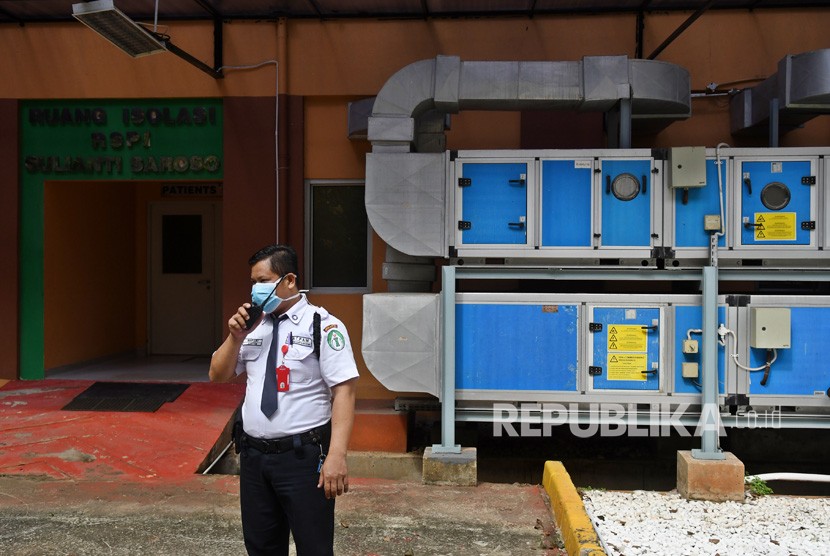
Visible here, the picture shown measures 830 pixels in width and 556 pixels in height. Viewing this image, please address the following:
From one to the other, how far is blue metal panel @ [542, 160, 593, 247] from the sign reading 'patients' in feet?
13.6

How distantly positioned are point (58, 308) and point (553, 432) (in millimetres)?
6192

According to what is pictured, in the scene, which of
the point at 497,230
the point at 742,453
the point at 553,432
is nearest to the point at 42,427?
the point at 497,230

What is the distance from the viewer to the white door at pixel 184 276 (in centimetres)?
1029

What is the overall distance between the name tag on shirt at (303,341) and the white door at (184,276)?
747 centimetres

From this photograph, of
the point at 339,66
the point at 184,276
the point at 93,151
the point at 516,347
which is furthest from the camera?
the point at 184,276

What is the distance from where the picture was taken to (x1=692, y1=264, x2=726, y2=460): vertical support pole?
584 cm

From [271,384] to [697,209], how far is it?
169 inches

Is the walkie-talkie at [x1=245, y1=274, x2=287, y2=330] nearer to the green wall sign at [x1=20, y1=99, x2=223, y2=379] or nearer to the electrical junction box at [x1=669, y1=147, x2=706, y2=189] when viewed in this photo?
the electrical junction box at [x1=669, y1=147, x2=706, y2=189]

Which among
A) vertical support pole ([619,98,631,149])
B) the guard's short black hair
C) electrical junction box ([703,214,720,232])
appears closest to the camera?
the guard's short black hair

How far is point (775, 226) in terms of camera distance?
5.95 metres

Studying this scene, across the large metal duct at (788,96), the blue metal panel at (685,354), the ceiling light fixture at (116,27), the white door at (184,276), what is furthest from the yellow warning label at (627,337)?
the white door at (184,276)

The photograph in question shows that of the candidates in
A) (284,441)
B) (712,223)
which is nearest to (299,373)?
(284,441)

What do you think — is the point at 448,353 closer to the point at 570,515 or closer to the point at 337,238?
the point at 570,515

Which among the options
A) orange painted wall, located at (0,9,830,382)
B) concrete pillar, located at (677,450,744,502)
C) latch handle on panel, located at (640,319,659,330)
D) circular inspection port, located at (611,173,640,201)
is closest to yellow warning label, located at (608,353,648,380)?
latch handle on panel, located at (640,319,659,330)
